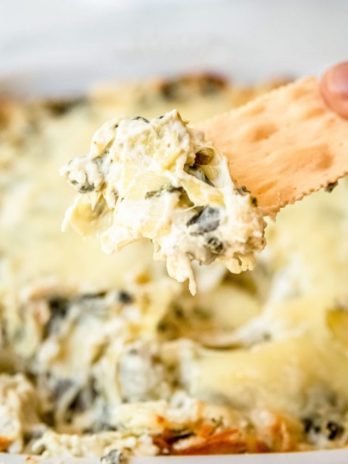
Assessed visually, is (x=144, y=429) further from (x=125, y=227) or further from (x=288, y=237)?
(x=288, y=237)

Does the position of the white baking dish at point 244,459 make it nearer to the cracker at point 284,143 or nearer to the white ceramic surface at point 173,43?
the cracker at point 284,143

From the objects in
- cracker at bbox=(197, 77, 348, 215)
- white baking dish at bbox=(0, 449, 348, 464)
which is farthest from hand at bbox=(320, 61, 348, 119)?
white baking dish at bbox=(0, 449, 348, 464)

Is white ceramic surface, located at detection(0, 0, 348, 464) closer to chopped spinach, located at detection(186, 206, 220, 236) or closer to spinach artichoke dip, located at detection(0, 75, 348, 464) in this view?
spinach artichoke dip, located at detection(0, 75, 348, 464)

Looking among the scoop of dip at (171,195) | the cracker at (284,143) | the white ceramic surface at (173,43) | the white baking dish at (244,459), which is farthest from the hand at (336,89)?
the white ceramic surface at (173,43)

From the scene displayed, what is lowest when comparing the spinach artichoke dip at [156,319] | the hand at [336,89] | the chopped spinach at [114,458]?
the chopped spinach at [114,458]

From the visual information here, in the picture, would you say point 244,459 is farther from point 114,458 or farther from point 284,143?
point 284,143

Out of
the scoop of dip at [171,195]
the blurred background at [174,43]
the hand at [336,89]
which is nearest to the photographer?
the scoop of dip at [171,195]

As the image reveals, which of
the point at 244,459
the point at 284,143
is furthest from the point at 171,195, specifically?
the point at 244,459
